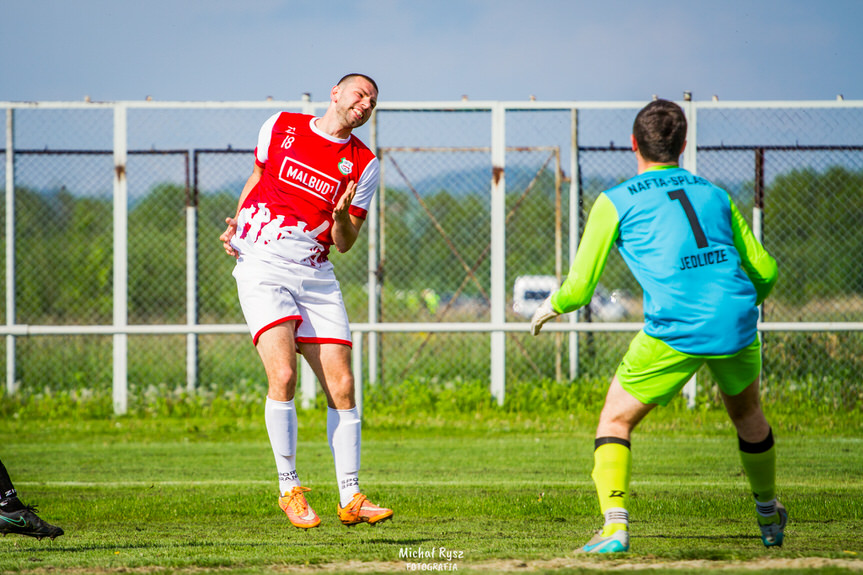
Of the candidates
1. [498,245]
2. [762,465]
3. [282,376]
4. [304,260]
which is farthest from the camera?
[498,245]

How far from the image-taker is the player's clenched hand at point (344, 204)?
464cm

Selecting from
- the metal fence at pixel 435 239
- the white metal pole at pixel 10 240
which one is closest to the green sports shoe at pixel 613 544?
the metal fence at pixel 435 239

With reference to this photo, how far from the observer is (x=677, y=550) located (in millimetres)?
3852

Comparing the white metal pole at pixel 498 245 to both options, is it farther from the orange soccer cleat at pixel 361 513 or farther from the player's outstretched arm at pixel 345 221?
the orange soccer cleat at pixel 361 513

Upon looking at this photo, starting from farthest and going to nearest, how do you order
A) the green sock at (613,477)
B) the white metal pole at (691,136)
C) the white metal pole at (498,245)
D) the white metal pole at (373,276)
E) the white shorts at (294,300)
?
1. the white metal pole at (373,276)
2. the white metal pole at (691,136)
3. the white metal pole at (498,245)
4. the white shorts at (294,300)
5. the green sock at (613,477)

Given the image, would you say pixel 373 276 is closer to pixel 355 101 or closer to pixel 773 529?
pixel 355 101

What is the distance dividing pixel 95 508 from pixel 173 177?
6.30 m

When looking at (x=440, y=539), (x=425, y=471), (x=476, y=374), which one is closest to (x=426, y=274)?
(x=476, y=374)

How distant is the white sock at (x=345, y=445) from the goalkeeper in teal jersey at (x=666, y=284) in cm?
144

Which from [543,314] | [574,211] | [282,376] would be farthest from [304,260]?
[574,211]

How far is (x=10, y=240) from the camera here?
10695mm

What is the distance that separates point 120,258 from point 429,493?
18.3ft

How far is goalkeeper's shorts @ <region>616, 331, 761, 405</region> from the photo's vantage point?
147 inches

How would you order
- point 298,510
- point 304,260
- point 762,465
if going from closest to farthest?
point 762,465, point 298,510, point 304,260
